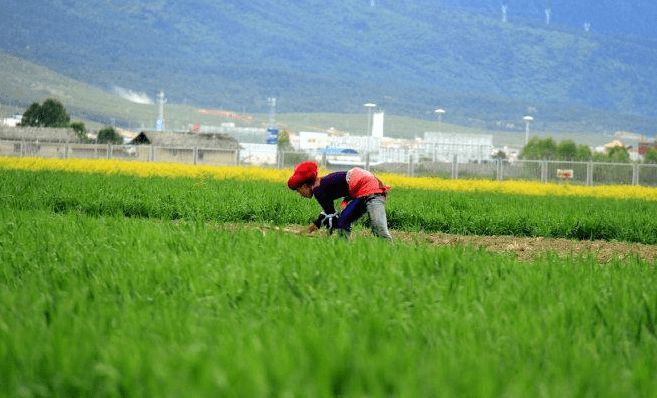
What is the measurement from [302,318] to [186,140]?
8643cm

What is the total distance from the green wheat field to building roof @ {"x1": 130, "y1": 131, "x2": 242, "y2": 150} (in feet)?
254

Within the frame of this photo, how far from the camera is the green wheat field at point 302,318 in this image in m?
3.42

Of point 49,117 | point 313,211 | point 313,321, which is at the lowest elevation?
point 313,211

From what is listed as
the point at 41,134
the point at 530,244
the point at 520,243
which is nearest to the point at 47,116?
the point at 41,134

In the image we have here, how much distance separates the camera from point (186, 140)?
90.2 meters

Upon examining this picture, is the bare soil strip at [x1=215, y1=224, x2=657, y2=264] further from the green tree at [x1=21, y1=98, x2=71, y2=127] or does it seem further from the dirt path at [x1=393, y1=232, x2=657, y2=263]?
the green tree at [x1=21, y1=98, x2=71, y2=127]

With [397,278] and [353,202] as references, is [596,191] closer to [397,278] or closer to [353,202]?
[353,202]

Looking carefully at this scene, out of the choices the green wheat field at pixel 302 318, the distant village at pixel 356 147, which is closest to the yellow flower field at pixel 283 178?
the distant village at pixel 356 147

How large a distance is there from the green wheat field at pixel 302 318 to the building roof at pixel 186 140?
254 ft

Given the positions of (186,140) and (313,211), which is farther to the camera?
(186,140)

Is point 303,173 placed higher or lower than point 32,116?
lower

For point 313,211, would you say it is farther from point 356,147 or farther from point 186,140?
point 356,147

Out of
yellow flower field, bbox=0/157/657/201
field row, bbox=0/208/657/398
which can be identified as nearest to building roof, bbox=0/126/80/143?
yellow flower field, bbox=0/157/657/201

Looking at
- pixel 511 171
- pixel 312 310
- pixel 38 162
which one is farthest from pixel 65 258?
pixel 511 171
